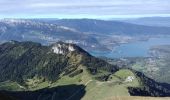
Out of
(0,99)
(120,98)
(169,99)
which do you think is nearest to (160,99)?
(169,99)

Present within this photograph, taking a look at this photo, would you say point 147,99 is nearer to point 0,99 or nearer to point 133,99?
point 133,99

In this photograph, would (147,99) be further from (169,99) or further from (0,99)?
(0,99)

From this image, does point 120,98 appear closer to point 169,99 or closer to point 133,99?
point 133,99

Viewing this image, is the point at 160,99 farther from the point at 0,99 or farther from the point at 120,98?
the point at 0,99

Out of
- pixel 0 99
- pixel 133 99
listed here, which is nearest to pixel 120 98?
pixel 133 99

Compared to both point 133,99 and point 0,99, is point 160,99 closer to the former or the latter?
point 133,99
